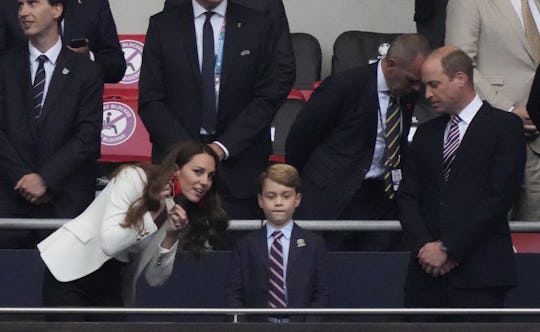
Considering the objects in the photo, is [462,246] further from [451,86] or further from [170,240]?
[170,240]

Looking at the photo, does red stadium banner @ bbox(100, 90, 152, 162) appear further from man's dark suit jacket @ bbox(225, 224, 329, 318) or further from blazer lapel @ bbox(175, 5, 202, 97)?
man's dark suit jacket @ bbox(225, 224, 329, 318)

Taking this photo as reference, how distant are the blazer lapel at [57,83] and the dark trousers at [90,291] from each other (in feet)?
4.21

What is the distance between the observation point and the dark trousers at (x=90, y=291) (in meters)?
7.48

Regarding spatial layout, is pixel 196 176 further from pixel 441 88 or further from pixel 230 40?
pixel 230 40

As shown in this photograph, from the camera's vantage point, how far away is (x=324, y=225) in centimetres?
846

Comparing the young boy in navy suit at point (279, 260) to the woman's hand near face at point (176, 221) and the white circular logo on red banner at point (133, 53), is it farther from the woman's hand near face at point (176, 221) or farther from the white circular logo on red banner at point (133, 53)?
the white circular logo on red banner at point (133, 53)

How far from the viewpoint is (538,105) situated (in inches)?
321

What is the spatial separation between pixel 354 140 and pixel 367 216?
0.44 metres

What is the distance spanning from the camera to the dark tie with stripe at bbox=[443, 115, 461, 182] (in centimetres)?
816

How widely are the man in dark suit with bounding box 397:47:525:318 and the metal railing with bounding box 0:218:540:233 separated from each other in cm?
30

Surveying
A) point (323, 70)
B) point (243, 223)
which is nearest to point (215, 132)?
point (243, 223)

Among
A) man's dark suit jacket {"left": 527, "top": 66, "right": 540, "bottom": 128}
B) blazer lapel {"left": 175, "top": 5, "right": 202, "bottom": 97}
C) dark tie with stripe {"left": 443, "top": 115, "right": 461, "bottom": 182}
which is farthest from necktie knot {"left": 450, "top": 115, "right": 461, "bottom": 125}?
blazer lapel {"left": 175, "top": 5, "right": 202, "bottom": 97}

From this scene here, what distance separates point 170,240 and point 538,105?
2060 millimetres

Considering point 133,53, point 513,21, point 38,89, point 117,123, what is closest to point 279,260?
point 38,89
